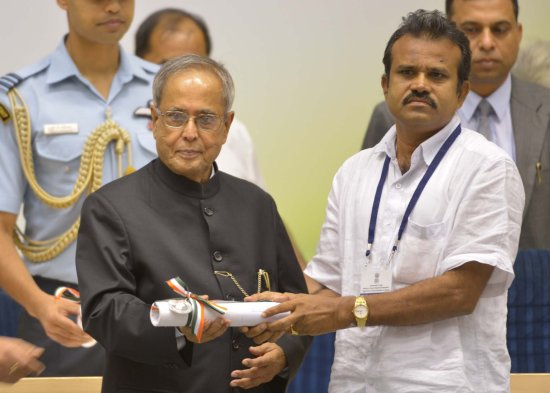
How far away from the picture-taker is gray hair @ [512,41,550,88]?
201 inches

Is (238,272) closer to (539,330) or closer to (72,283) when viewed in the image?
(72,283)

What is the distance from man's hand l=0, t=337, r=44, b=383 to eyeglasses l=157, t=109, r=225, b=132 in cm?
63

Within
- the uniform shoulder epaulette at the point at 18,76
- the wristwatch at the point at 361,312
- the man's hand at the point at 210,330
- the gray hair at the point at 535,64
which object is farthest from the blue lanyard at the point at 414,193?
the gray hair at the point at 535,64

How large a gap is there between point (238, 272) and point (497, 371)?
27.7 inches

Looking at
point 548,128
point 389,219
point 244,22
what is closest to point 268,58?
point 244,22

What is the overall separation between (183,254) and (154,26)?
227 cm

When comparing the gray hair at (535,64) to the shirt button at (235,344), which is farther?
the gray hair at (535,64)

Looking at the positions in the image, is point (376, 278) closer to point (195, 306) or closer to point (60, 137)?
point (195, 306)

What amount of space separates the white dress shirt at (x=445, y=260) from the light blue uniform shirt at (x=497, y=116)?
1.17 metres

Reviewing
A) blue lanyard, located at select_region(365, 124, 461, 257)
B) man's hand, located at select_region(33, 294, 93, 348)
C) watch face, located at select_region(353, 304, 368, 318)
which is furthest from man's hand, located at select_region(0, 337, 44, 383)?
blue lanyard, located at select_region(365, 124, 461, 257)

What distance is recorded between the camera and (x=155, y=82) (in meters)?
2.94

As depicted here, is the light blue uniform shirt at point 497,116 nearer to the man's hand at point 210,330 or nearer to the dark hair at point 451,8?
the dark hair at point 451,8

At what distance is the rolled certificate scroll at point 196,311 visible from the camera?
8.38ft

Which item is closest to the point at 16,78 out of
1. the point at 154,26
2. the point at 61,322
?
the point at 61,322
